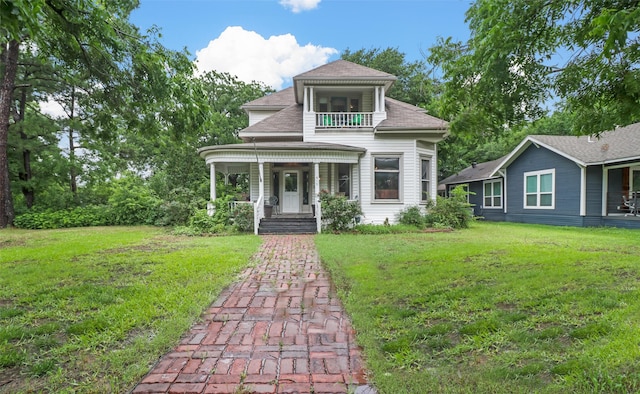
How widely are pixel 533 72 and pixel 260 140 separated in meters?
11.8

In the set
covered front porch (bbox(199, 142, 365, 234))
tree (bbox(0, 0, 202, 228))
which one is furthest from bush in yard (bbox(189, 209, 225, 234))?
tree (bbox(0, 0, 202, 228))

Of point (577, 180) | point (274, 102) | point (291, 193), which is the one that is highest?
point (274, 102)

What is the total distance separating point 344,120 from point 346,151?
2003 millimetres

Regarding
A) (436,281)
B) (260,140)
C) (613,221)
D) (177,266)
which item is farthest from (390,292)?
(613,221)

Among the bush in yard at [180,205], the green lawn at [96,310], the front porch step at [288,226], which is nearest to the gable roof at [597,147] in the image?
the front porch step at [288,226]

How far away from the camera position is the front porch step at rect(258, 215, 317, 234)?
1191cm

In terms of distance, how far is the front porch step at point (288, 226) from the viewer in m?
11.9

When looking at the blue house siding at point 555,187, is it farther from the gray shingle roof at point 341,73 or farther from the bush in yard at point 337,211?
the bush in yard at point 337,211

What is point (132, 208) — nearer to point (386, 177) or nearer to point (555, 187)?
point (386, 177)

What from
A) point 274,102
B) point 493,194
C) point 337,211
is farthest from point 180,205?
point 493,194

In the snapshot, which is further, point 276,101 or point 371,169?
point 276,101

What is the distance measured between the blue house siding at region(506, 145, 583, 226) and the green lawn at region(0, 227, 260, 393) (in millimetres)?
13840

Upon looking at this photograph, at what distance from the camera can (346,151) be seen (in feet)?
41.5

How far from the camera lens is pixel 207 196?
15.0m
